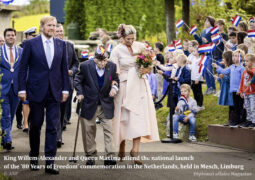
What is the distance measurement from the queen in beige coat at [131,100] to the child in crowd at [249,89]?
236cm

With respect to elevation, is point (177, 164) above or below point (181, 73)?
below

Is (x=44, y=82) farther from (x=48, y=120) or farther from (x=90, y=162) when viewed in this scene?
(x=90, y=162)

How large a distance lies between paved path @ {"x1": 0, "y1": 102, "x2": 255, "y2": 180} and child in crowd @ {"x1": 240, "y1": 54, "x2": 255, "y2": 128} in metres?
0.78

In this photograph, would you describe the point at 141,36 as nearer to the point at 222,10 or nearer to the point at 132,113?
the point at 222,10

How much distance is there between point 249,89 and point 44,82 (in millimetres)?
4389

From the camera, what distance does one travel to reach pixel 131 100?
8.41m

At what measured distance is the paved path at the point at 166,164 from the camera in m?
7.41

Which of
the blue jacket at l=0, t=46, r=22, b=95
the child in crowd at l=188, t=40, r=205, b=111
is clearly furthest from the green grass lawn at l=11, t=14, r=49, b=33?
the blue jacket at l=0, t=46, r=22, b=95

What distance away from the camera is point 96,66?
331 inches

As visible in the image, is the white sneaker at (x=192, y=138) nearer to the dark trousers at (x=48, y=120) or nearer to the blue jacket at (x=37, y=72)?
the dark trousers at (x=48, y=120)

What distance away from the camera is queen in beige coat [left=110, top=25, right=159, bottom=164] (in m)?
8.38

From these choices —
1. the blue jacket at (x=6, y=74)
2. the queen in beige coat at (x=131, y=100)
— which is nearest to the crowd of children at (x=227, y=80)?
the queen in beige coat at (x=131, y=100)

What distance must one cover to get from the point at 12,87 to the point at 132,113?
279 cm

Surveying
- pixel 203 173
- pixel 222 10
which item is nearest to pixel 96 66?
pixel 203 173
